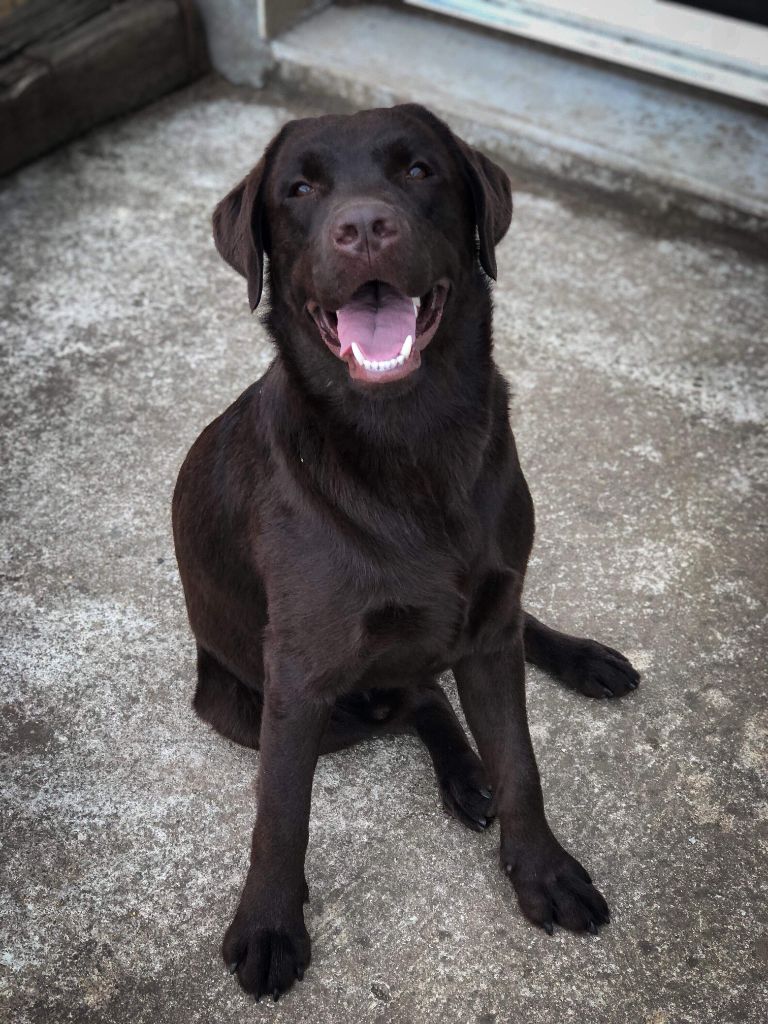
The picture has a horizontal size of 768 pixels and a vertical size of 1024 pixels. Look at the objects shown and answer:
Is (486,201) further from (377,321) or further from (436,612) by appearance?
(436,612)

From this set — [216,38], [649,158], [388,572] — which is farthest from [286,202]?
[216,38]

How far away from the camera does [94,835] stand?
253 cm

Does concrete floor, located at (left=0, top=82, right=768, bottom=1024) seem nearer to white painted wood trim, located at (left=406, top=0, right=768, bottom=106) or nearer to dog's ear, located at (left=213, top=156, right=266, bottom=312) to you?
white painted wood trim, located at (left=406, top=0, right=768, bottom=106)

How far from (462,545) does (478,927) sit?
2.47 feet

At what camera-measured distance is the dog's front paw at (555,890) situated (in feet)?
7.70

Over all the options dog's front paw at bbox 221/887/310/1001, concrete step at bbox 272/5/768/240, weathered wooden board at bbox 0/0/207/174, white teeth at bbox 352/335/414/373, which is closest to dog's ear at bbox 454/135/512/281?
white teeth at bbox 352/335/414/373

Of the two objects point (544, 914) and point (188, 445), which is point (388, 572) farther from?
point (188, 445)

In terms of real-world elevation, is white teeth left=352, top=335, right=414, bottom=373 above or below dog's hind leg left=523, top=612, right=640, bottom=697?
above

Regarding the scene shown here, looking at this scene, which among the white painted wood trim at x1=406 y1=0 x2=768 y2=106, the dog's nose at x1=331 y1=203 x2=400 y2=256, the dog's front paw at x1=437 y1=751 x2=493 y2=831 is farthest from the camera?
the white painted wood trim at x1=406 y1=0 x2=768 y2=106

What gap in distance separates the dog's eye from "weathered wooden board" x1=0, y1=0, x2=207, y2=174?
110 inches

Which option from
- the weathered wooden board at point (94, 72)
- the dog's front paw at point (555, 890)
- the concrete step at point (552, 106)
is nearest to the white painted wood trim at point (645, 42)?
the concrete step at point (552, 106)

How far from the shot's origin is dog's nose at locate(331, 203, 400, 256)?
6.58ft

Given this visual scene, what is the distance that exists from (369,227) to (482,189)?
1.13 feet

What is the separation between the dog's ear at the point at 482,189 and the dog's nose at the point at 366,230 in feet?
0.99
